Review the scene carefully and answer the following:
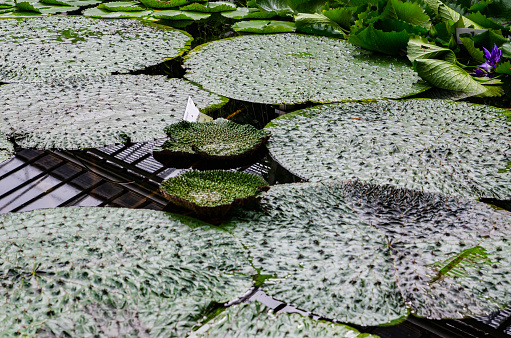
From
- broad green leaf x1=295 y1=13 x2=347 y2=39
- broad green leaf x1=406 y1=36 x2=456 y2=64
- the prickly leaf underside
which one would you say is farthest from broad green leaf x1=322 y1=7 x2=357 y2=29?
the prickly leaf underside

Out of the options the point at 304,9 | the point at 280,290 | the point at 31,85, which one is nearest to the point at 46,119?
the point at 31,85

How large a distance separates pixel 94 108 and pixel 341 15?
1.90m

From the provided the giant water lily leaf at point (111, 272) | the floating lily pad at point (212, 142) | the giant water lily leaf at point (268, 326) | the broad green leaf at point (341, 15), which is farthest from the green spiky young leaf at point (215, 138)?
the broad green leaf at point (341, 15)

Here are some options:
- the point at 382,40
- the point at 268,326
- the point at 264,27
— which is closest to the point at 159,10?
the point at 264,27

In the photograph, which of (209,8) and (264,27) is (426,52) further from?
(209,8)

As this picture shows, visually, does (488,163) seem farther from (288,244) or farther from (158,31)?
(158,31)

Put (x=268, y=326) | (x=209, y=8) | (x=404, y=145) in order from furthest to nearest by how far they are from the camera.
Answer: (x=209, y=8) → (x=404, y=145) → (x=268, y=326)

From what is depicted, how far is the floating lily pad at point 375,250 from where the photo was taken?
3.69 ft

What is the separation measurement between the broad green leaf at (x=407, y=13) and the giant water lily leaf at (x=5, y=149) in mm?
2222

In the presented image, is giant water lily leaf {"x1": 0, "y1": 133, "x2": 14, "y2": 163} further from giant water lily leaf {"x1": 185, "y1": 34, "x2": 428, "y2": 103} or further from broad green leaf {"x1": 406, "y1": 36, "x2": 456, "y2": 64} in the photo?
broad green leaf {"x1": 406, "y1": 36, "x2": 456, "y2": 64}

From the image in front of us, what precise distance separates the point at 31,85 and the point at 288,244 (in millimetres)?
1733

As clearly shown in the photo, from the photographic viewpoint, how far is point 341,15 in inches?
128

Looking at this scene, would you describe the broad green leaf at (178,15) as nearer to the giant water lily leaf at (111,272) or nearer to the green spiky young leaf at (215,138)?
the green spiky young leaf at (215,138)

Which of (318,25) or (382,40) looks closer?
(382,40)
